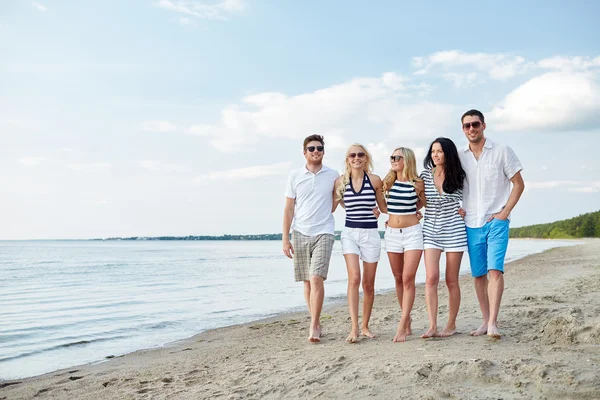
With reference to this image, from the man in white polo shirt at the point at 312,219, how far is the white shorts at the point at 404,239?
623 millimetres

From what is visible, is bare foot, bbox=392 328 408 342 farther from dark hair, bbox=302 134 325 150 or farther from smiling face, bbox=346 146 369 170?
dark hair, bbox=302 134 325 150

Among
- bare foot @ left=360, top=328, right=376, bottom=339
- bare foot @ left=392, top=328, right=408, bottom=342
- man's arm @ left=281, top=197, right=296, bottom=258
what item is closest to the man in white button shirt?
bare foot @ left=392, top=328, right=408, bottom=342

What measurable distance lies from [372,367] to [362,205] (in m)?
1.76

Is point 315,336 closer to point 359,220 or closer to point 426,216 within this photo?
point 359,220

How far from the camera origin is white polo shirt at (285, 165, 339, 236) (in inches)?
214

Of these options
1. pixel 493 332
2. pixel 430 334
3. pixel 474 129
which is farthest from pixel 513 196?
pixel 430 334

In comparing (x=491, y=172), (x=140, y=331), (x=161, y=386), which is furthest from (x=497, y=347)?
(x=140, y=331)

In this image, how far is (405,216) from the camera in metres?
5.05

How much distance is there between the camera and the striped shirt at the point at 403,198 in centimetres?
504

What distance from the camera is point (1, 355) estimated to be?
6.84 meters

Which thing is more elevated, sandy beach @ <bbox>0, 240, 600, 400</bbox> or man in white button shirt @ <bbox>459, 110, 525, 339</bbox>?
man in white button shirt @ <bbox>459, 110, 525, 339</bbox>

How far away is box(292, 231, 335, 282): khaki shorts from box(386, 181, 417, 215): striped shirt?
770 mm

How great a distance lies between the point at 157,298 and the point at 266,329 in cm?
657

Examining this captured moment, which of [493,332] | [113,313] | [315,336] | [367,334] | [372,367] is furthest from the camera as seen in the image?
[113,313]
